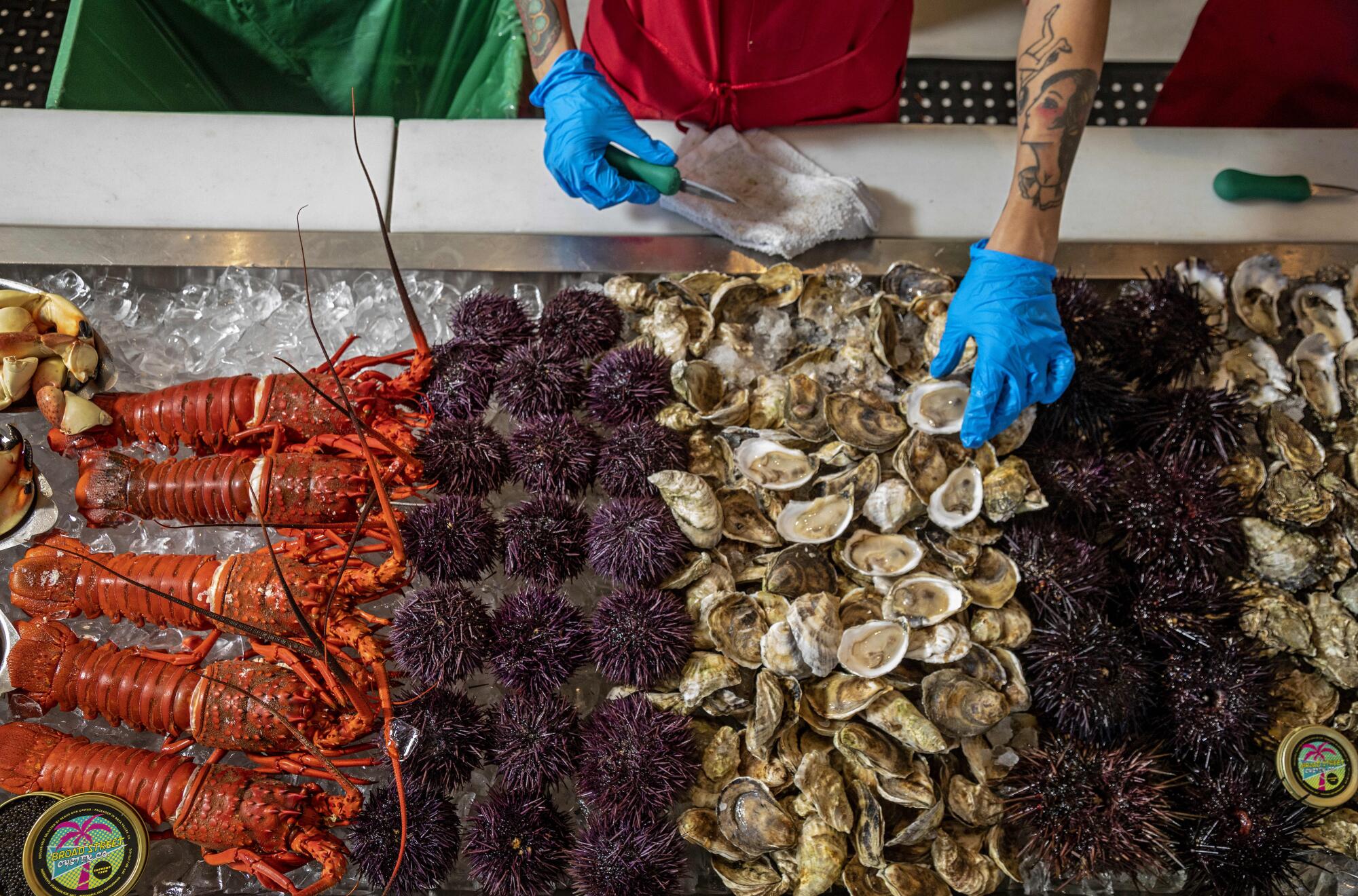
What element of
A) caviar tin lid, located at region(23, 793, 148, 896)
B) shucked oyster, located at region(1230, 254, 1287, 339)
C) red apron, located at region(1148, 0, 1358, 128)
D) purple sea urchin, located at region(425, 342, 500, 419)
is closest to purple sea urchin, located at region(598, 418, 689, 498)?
purple sea urchin, located at region(425, 342, 500, 419)

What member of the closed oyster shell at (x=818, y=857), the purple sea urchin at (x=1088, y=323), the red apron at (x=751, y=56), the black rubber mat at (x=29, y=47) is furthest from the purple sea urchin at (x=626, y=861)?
the black rubber mat at (x=29, y=47)

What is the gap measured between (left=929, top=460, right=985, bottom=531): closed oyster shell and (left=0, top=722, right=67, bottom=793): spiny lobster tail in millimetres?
1527

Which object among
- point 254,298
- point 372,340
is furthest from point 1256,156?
point 254,298

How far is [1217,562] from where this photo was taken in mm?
1352

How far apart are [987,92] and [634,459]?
1812mm

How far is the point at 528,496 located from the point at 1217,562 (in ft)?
3.71

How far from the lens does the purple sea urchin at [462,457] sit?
4.52 feet

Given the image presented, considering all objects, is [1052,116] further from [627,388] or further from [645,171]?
[627,388]

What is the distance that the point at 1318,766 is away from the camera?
132 centimetres

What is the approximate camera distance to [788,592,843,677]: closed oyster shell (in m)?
1.27

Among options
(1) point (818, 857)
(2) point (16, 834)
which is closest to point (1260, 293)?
(1) point (818, 857)

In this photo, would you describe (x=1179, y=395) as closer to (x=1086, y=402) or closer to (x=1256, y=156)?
(x=1086, y=402)

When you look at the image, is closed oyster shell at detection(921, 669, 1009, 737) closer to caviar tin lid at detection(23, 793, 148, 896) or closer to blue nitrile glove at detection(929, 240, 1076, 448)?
blue nitrile glove at detection(929, 240, 1076, 448)

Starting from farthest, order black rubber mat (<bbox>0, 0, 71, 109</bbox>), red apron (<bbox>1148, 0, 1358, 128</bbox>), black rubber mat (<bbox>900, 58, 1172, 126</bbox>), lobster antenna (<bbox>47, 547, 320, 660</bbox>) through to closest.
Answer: black rubber mat (<bbox>900, 58, 1172, 126</bbox>), black rubber mat (<bbox>0, 0, 71, 109</bbox>), red apron (<bbox>1148, 0, 1358, 128</bbox>), lobster antenna (<bbox>47, 547, 320, 660</bbox>)
